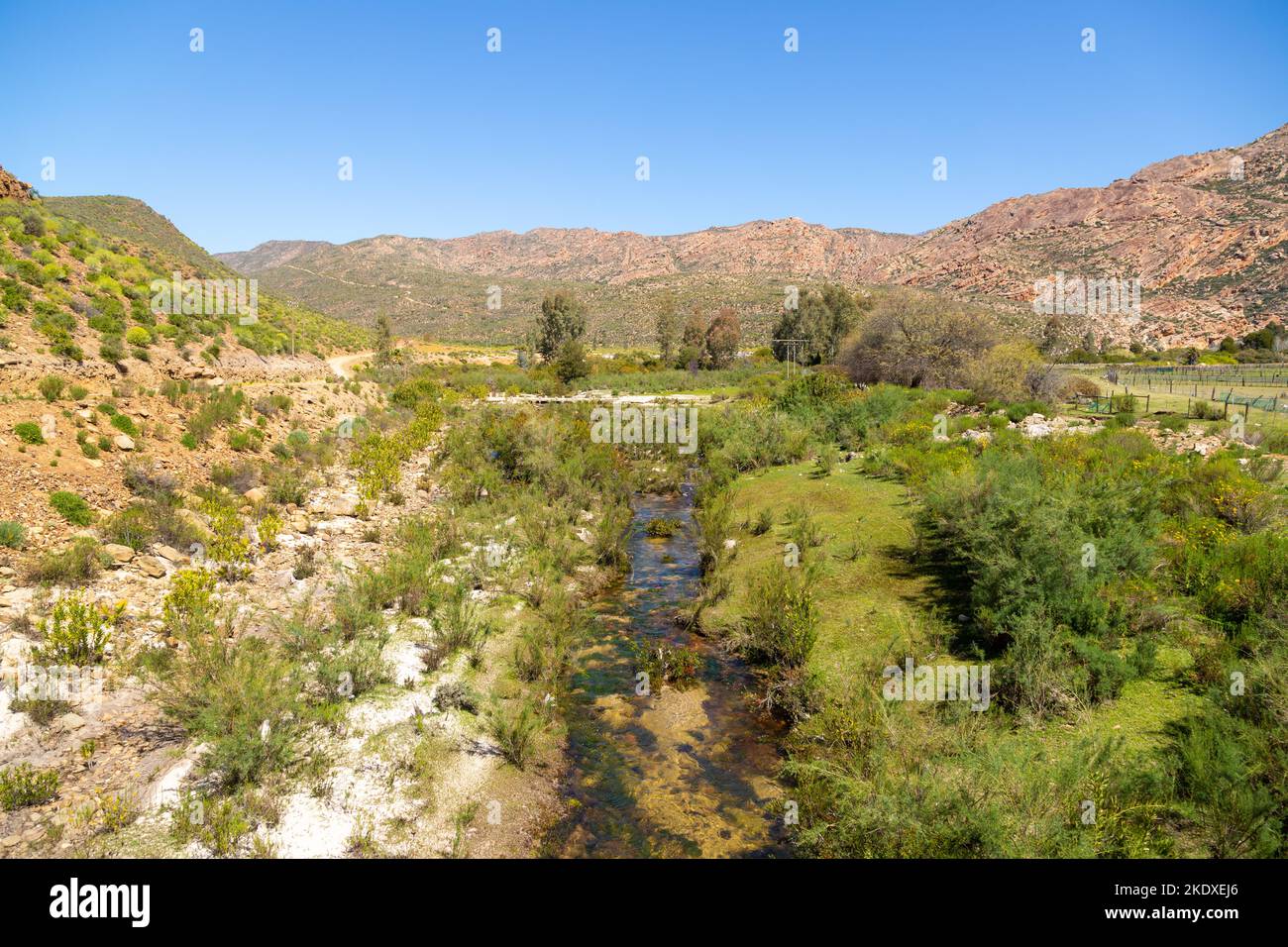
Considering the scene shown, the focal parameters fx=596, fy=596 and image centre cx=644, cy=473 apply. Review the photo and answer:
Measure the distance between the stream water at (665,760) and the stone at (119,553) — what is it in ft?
22.6

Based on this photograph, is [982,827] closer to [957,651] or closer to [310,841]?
[957,651]

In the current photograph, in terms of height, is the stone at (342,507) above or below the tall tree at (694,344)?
below

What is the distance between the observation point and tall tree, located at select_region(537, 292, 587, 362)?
2281 inches

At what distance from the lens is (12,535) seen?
8180 mm

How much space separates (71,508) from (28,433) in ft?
8.05

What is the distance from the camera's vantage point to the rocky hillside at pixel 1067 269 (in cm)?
7962

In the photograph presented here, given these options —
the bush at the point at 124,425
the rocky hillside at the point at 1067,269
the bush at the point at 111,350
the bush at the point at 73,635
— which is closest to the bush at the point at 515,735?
the bush at the point at 73,635

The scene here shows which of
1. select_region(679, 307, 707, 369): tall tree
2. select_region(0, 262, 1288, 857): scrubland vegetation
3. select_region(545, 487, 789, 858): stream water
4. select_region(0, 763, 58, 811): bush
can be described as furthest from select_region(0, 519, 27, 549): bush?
select_region(679, 307, 707, 369): tall tree

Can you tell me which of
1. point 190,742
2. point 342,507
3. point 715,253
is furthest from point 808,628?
point 715,253

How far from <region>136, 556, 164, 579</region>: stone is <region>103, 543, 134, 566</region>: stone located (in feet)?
0.49

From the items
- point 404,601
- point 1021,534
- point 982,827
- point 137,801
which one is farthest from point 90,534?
point 1021,534

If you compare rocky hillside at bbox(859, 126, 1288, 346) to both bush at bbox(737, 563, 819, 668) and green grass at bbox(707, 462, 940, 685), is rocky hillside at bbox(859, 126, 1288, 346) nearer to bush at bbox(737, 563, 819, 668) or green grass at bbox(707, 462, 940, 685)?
green grass at bbox(707, 462, 940, 685)

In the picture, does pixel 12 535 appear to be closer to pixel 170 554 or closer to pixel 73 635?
pixel 170 554

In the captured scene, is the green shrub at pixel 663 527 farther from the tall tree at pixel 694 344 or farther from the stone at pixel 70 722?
the tall tree at pixel 694 344
